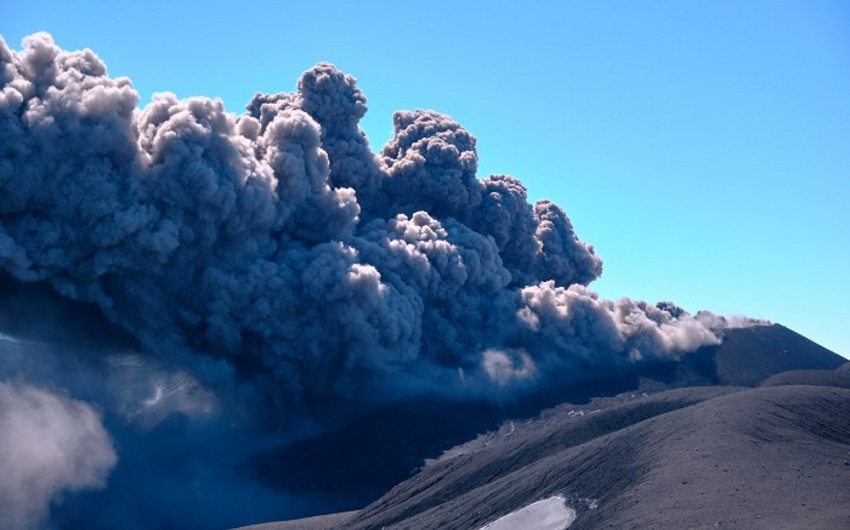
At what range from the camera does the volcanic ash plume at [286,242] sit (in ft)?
133

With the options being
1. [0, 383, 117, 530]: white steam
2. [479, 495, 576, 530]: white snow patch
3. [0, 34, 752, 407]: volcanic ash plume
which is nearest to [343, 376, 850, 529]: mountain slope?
[479, 495, 576, 530]: white snow patch

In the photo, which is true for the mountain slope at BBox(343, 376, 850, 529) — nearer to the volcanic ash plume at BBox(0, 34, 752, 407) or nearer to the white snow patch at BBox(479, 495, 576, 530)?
the white snow patch at BBox(479, 495, 576, 530)

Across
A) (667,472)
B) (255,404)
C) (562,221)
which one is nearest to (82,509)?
(255,404)

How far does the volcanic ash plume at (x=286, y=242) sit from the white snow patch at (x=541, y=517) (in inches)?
997

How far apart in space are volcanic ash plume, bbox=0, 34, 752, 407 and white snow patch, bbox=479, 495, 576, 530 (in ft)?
83.1

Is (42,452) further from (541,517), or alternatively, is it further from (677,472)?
(677,472)

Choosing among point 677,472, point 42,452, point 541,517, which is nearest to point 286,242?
point 42,452

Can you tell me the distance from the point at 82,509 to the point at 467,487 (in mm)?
17518

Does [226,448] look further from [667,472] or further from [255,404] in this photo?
[667,472]

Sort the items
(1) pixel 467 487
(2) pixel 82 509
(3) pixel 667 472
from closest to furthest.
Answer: (3) pixel 667 472 → (1) pixel 467 487 → (2) pixel 82 509

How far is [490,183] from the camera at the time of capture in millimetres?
66375

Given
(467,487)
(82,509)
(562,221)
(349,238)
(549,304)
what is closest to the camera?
(467,487)

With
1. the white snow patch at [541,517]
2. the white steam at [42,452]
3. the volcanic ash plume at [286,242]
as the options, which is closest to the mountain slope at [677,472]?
the white snow patch at [541,517]

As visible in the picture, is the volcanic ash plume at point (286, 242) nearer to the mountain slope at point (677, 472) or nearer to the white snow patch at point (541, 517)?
the mountain slope at point (677, 472)
